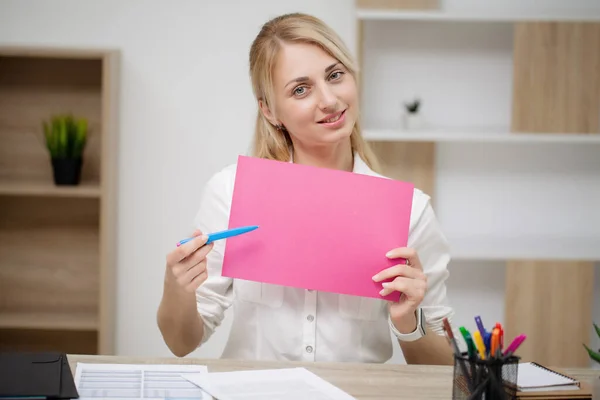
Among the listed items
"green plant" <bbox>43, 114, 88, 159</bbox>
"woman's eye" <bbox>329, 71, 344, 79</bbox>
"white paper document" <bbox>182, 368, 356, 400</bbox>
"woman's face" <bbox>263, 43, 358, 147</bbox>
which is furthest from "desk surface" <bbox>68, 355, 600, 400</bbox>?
"green plant" <bbox>43, 114, 88, 159</bbox>

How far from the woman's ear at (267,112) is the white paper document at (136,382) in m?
0.64

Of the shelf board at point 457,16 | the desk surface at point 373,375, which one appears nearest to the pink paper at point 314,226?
the desk surface at point 373,375

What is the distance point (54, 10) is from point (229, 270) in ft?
7.41

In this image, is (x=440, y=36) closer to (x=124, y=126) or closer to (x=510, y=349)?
(x=124, y=126)

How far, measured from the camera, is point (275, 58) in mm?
1693

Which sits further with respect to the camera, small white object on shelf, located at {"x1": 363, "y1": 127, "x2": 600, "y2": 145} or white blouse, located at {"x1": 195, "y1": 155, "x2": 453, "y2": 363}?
small white object on shelf, located at {"x1": 363, "y1": 127, "x2": 600, "y2": 145}

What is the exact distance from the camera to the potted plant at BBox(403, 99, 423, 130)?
3074 millimetres

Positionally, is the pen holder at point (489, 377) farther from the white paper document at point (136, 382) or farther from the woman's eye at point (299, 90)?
the woman's eye at point (299, 90)

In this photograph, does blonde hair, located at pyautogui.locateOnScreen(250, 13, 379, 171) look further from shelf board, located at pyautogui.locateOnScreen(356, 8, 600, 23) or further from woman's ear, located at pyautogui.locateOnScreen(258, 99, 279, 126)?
shelf board, located at pyautogui.locateOnScreen(356, 8, 600, 23)

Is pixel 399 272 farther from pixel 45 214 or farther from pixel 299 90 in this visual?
pixel 45 214

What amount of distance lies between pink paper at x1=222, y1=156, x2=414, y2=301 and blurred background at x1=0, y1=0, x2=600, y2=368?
1.75m

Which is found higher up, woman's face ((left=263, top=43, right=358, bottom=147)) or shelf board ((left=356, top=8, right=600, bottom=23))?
shelf board ((left=356, top=8, right=600, bottom=23))

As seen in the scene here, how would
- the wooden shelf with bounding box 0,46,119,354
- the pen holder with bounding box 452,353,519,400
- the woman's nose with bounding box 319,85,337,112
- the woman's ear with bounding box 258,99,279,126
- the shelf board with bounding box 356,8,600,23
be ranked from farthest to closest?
the wooden shelf with bounding box 0,46,119,354, the shelf board with bounding box 356,8,600,23, the woman's ear with bounding box 258,99,279,126, the woman's nose with bounding box 319,85,337,112, the pen holder with bounding box 452,353,519,400

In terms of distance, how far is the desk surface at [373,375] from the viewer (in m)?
1.31
